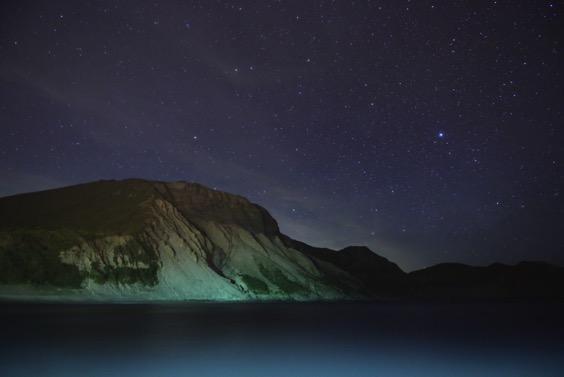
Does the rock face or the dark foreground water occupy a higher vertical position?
the rock face

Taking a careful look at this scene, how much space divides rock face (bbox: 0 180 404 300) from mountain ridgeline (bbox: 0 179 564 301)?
0.27 m

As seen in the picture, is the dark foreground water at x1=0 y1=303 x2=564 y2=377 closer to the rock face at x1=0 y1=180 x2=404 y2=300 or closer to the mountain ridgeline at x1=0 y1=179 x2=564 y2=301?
the rock face at x1=0 y1=180 x2=404 y2=300

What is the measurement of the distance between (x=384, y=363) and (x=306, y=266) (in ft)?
486

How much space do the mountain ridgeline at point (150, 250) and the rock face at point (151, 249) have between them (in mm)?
269

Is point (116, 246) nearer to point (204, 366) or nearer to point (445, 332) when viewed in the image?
point (445, 332)

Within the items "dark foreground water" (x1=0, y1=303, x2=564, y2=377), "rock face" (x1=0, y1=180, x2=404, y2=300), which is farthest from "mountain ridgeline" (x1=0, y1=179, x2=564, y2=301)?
"dark foreground water" (x1=0, y1=303, x2=564, y2=377)

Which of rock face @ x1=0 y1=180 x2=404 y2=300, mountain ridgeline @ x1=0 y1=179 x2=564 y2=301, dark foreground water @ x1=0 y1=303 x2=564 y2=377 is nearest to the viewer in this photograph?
dark foreground water @ x1=0 y1=303 x2=564 y2=377

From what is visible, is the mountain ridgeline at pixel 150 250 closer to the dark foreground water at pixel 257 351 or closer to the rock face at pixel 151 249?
the rock face at pixel 151 249

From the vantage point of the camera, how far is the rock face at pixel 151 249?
11712 centimetres

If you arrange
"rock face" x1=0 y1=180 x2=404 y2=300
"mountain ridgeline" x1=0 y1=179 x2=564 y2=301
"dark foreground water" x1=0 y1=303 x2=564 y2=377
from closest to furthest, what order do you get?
1. "dark foreground water" x1=0 y1=303 x2=564 y2=377
2. "mountain ridgeline" x1=0 y1=179 x2=564 y2=301
3. "rock face" x1=0 y1=180 x2=404 y2=300

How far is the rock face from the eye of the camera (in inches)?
4611

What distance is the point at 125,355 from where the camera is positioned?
28.6m

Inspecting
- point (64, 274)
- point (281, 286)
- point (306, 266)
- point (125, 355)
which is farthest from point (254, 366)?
point (306, 266)

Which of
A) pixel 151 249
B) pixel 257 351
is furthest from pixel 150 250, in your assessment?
pixel 257 351
